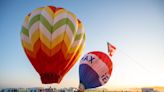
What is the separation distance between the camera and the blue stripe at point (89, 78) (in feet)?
77.0

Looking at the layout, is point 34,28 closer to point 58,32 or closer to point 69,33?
point 58,32

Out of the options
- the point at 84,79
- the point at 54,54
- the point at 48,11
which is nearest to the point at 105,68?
the point at 84,79

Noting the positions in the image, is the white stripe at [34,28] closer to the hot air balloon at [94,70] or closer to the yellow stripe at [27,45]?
the yellow stripe at [27,45]

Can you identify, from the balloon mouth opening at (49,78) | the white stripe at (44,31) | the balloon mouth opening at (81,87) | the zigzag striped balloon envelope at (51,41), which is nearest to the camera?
the balloon mouth opening at (49,78)

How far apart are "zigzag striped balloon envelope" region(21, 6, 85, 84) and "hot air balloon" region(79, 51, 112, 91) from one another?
2.56m

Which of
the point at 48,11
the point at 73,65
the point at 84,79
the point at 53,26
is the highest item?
the point at 48,11

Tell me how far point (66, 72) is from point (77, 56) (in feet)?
6.03

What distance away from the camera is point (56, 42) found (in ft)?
66.7

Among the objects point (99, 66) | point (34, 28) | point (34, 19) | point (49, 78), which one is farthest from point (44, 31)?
point (99, 66)

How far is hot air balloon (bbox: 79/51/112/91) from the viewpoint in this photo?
77.4ft

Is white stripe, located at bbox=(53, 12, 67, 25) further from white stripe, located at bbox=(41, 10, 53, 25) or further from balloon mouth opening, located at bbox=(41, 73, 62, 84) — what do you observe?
balloon mouth opening, located at bbox=(41, 73, 62, 84)

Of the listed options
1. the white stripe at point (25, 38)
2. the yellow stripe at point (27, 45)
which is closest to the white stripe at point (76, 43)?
the yellow stripe at point (27, 45)

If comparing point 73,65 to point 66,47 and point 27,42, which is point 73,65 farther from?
point 27,42

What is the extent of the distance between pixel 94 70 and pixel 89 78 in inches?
37.0
